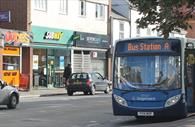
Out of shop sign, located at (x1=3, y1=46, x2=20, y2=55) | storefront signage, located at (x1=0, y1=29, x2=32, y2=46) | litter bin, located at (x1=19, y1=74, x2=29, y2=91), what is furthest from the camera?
litter bin, located at (x1=19, y1=74, x2=29, y2=91)

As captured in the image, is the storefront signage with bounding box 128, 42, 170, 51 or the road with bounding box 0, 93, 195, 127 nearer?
the road with bounding box 0, 93, 195, 127

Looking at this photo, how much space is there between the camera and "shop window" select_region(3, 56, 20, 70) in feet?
134

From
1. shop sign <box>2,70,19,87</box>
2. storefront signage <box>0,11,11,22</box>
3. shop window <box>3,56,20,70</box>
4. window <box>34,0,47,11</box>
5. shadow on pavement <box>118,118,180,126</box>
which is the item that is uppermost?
window <box>34,0,47,11</box>

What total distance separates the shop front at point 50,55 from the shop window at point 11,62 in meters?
1.93

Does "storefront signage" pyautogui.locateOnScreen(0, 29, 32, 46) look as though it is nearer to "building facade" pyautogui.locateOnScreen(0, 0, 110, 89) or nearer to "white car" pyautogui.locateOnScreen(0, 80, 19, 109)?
"building facade" pyautogui.locateOnScreen(0, 0, 110, 89)

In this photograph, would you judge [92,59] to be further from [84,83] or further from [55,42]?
[84,83]

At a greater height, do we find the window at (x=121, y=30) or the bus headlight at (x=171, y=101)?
the window at (x=121, y=30)

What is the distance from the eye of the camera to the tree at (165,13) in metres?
13.3

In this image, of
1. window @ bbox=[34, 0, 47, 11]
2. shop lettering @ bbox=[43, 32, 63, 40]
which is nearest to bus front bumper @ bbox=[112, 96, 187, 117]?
shop lettering @ bbox=[43, 32, 63, 40]

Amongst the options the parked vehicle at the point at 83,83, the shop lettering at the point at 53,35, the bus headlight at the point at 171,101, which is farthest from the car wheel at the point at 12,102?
the shop lettering at the point at 53,35

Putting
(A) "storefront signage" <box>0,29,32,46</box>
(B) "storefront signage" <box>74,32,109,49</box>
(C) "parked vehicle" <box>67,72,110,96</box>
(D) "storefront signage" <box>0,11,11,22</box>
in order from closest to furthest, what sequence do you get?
(C) "parked vehicle" <box>67,72,110,96</box>
(A) "storefront signage" <box>0,29,32,46</box>
(D) "storefront signage" <box>0,11,11,22</box>
(B) "storefront signage" <box>74,32,109,49</box>

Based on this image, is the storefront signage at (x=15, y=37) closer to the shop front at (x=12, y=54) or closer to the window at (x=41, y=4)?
the shop front at (x=12, y=54)

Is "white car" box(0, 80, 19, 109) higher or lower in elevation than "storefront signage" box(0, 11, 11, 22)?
lower

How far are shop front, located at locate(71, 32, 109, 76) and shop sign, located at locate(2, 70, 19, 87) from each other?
8130 millimetres
